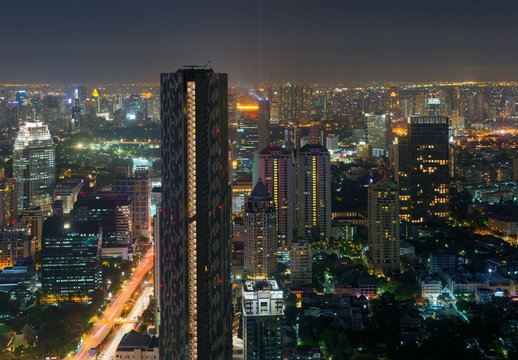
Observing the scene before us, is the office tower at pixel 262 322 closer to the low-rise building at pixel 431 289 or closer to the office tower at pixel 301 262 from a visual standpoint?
the office tower at pixel 301 262

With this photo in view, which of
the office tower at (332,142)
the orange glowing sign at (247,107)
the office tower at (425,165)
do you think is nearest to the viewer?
Answer: the office tower at (425,165)

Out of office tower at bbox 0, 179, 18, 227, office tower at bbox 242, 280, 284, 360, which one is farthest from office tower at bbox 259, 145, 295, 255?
office tower at bbox 242, 280, 284, 360

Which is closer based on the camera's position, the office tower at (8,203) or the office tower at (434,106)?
the office tower at (8,203)

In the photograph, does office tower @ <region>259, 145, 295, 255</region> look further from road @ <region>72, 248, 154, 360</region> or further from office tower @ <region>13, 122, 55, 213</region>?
office tower @ <region>13, 122, 55, 213</region>

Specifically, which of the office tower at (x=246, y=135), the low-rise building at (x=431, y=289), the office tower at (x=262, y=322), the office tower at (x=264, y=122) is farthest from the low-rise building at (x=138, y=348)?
the office tower at (x=264, y=122)

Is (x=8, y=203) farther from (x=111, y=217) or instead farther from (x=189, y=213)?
(x=189, y=213)

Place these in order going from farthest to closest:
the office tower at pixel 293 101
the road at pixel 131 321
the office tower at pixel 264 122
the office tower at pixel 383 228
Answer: the office tower at pixel 293 101 < the office tower at pixel 264 122 < the office tower at pixel 383 228 < the road at pixel 131 321

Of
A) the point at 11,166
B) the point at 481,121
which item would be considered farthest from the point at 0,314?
the point at 481,121

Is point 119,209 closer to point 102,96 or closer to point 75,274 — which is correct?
point 75,274
